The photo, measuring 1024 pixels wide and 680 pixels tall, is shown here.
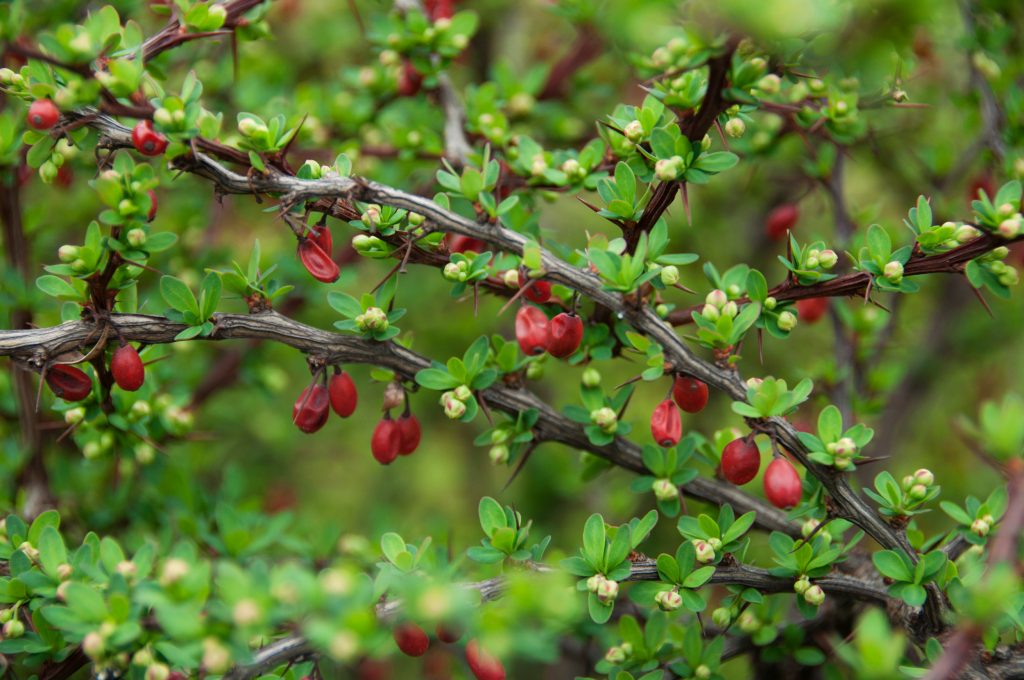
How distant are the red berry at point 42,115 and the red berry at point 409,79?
38.2 inches

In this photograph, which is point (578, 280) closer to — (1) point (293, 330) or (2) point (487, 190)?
(2) point (487, 190)

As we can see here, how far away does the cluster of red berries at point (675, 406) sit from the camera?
1384 millimetres

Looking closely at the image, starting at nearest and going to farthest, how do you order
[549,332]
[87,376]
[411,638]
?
[411,638] → [549,332] → [87,376]

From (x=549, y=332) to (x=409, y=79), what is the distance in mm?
1039

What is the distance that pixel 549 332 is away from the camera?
1.34 metres

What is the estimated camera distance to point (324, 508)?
139 inches

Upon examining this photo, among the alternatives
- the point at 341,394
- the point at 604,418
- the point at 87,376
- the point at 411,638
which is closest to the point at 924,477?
the point at 604,418

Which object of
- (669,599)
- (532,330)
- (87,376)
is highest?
(532,330)

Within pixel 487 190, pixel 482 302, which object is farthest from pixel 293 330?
pixel 482 302

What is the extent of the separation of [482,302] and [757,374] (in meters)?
1.23

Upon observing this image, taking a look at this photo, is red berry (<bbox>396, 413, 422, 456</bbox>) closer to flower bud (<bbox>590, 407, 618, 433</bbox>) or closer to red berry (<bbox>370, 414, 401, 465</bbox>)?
red berry (<bbox>370, 414, 401, 465</bbox>)

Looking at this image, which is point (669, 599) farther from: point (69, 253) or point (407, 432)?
point (69, 253)

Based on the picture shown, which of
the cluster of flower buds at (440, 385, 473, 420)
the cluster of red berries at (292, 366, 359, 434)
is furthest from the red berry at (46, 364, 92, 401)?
the cluster of flower buds at (440, 385, 473, 420)

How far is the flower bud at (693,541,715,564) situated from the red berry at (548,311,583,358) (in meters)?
0.40
